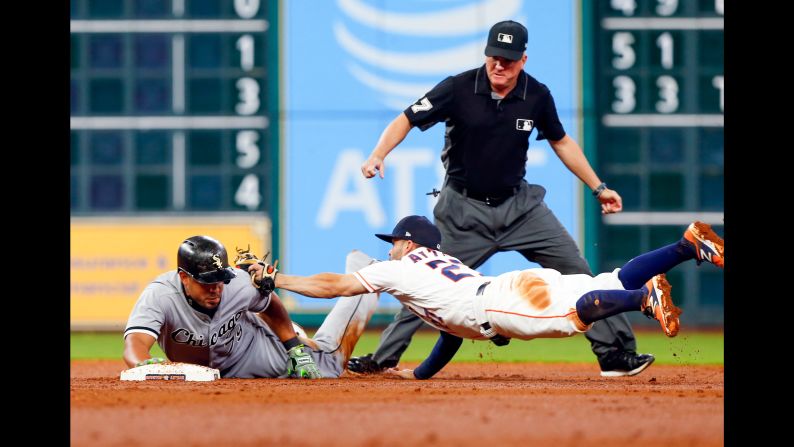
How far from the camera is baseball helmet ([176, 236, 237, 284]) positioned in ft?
19.6

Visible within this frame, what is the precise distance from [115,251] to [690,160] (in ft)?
18.4

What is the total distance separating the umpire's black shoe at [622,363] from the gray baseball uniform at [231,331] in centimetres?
137


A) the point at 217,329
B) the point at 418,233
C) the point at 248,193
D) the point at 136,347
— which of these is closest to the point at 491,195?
the point at 418,233

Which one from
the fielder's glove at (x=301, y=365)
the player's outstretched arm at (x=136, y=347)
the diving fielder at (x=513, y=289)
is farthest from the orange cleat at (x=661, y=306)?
the player's outstretched arm at (x=136, y=347)

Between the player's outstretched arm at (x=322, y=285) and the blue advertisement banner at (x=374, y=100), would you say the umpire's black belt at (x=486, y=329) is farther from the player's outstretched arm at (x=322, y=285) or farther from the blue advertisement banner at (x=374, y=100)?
the blue advertisement banner at (x=374, y=100)

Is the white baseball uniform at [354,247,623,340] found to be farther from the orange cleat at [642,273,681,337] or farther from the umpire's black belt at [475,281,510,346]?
the orange cleat at [642,273,681,337]

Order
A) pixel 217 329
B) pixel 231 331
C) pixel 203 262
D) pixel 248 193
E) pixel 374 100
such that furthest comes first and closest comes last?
pixel 374 100 < pixel 248 193 < pixel 231 331 < pixel 217 329 < pixel 203 262

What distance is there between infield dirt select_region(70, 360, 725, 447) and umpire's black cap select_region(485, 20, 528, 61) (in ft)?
5.84

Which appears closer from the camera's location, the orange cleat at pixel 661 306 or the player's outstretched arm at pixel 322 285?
the orange cleat at pixel 661 306

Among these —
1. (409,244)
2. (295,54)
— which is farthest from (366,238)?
(409,244)

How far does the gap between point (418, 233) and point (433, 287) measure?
40 cm

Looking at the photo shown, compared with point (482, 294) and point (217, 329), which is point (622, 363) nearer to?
point (482, 294)

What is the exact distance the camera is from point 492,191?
6.82 m

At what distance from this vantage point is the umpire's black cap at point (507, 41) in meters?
6.59
